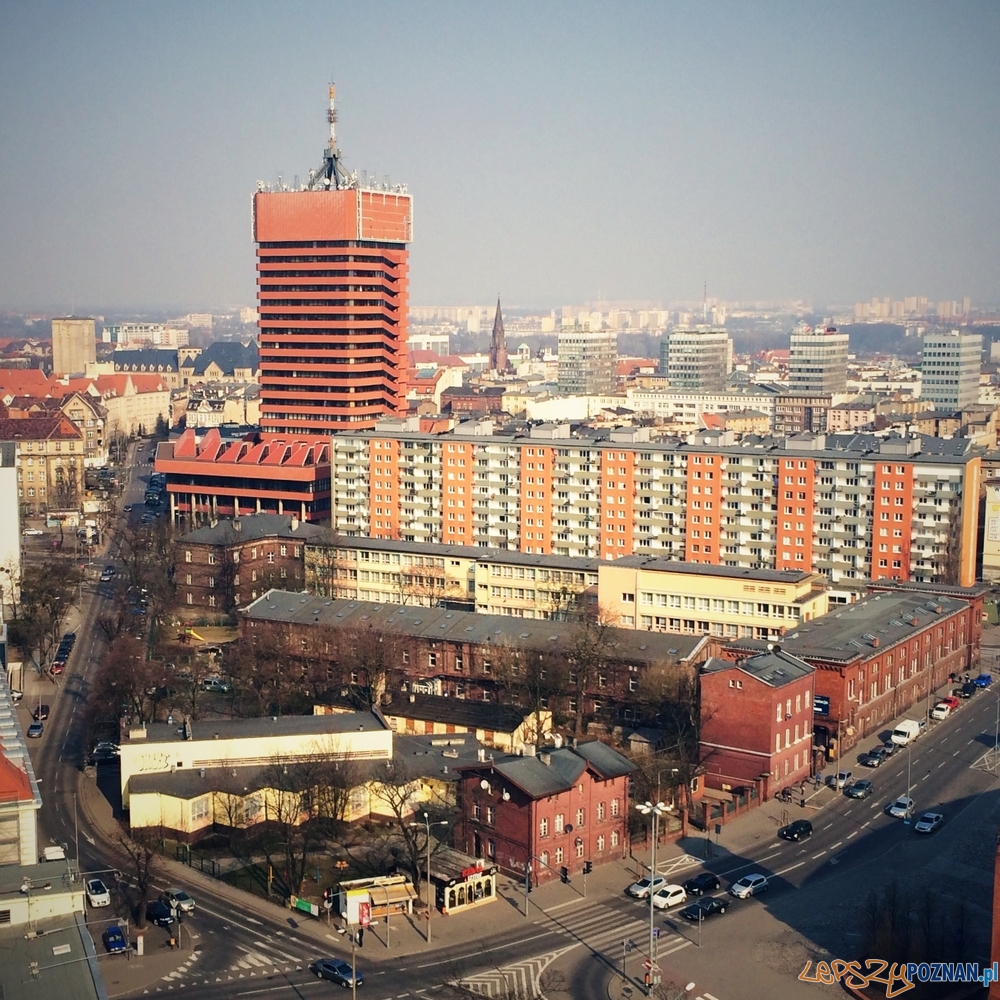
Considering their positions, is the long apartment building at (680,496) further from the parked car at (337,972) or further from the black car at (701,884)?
the parked car at (337,972)

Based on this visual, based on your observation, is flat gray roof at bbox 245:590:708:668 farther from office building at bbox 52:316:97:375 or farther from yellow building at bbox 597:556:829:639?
office building at bbox 52:316:97:375

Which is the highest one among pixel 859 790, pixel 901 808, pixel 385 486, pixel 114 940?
pixel 385 486

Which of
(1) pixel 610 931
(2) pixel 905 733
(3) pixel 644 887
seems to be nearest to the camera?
(1) pixel 610 931

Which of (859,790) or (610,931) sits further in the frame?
(859,790)

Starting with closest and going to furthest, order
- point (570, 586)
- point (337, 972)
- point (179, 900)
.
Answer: point (337, 972)
point (179, 900)
point (570, 586)

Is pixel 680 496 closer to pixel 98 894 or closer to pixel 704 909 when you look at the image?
pixel 704 909

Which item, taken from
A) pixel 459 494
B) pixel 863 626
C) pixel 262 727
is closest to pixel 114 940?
pixel 262 727

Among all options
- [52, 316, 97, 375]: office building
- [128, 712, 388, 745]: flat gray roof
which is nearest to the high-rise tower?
[128, 712, 388, 745]: flat gray roof

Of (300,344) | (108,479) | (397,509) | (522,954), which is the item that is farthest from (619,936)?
(108,479)
